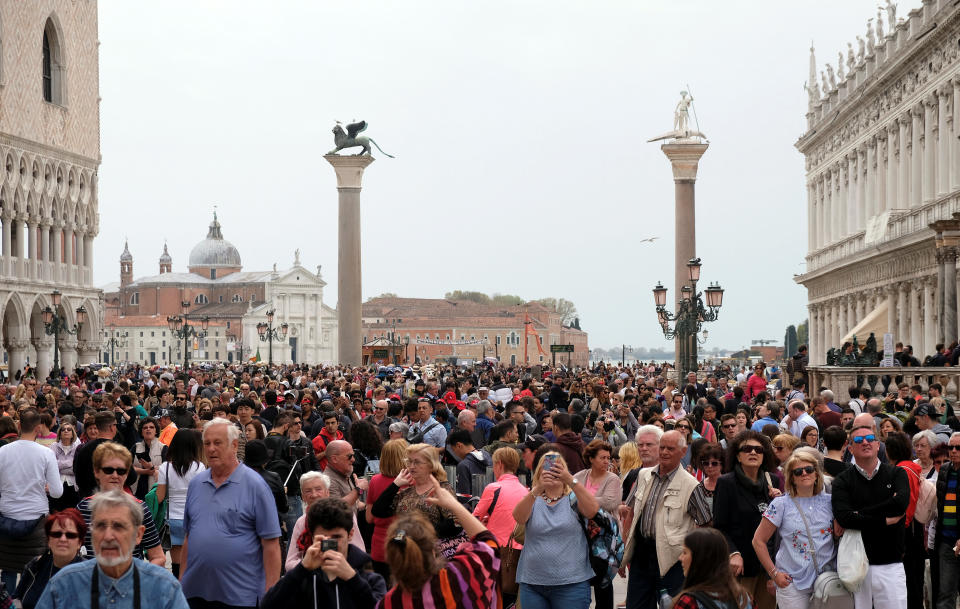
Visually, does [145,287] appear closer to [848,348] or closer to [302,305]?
[302,305]

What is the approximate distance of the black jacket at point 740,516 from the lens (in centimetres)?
853

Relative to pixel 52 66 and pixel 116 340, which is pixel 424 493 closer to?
pixel 52 66

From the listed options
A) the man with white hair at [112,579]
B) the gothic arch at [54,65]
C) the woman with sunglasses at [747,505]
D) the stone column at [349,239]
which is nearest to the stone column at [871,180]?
the stone column at [349,239]

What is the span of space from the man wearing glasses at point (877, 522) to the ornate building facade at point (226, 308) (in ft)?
462

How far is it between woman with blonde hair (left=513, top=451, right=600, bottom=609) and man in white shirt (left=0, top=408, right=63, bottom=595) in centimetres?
380

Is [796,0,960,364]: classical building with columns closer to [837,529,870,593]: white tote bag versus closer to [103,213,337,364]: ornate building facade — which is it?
[837,529,870,593]: white tote bag

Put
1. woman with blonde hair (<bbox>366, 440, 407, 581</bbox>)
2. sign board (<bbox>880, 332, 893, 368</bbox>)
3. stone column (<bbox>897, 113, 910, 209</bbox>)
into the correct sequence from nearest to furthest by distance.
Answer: woman with blonde hair (<bbox>366, 440, 407, 581</bbox>) < sign board (<bbox>880, 332, 893, 368</bbox>) < stone column (<bbox>897, 113, 910, 209</bbox>)

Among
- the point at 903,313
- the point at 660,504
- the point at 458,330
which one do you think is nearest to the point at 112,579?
the point at 660,504

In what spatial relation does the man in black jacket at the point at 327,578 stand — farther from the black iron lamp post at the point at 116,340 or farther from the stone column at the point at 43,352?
the black iron lamp post at the point at 116,340

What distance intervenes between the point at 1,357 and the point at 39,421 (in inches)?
2059

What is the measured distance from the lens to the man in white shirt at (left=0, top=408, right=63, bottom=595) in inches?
395

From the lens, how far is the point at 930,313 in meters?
39.2

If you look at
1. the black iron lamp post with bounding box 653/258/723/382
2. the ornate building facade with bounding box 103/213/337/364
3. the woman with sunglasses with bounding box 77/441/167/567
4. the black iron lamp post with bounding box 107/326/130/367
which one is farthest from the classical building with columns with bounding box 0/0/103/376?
the black iron lamp post with bounding box 107/326/130/367

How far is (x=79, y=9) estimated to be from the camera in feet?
194
